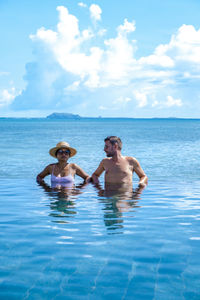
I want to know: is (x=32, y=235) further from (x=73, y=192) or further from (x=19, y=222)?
(x=73, y=192)

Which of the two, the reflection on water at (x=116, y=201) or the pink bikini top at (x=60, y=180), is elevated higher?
the pink bikini top at (x=60, y=180)

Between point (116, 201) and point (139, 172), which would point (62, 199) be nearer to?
point (116, 201)

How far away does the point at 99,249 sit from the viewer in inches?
221

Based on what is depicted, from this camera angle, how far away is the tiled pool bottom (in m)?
4.46

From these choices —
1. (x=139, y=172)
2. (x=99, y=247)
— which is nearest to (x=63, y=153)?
(x=139, y=172)

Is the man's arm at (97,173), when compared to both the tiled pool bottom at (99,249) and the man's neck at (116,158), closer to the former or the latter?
the man's neck at (116,158)

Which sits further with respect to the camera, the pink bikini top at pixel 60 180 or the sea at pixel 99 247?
the pink bikini top at pixel 60 180

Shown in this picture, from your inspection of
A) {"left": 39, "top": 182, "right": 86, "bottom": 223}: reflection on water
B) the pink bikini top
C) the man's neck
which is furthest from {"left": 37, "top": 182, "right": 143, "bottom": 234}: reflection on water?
the man's neck

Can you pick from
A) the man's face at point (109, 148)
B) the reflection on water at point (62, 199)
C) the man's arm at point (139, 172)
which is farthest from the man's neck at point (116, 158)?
the reflection on water at point (62, 199)

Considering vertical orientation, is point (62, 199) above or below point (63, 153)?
below

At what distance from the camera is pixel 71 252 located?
5496mm

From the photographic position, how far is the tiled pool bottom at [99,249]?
4465 mm

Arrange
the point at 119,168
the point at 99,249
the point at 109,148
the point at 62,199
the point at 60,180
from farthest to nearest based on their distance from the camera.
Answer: the point at 60,180
the point at 119,168
the point at 109,148
the point at 62,199
the point at 99,249

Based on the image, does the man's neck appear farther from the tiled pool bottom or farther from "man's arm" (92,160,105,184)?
the tiled pool bottom
